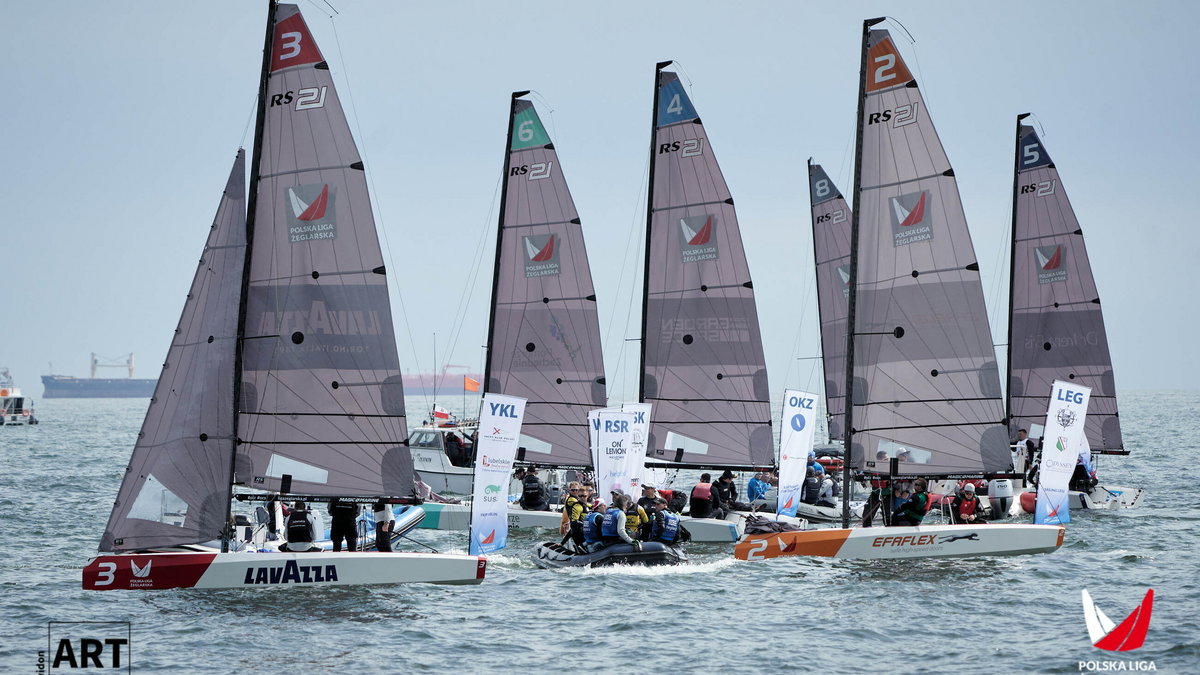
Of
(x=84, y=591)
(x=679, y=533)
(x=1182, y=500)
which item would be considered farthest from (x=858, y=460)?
(x=1182, y=500)

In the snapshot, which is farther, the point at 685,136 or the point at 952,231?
the point at 685,136

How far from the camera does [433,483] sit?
38188 millimetres

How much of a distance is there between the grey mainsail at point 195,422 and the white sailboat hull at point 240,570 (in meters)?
0.33

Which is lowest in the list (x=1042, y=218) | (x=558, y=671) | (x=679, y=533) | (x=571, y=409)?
(x=558, y=671)

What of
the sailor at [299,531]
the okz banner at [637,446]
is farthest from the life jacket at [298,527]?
the okz banner at [637,446]

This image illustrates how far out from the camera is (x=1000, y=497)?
31.7 meters

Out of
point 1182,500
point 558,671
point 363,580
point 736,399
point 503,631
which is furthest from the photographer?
point 1182,500

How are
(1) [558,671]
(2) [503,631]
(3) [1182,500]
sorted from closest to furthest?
(1) [558,671] → (2) [503,631] → (3) [1182,500]

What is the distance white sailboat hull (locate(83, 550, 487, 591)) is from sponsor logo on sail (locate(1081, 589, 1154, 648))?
10.1m

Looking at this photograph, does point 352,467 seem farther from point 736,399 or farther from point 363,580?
point 736,399

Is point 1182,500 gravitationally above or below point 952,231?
below

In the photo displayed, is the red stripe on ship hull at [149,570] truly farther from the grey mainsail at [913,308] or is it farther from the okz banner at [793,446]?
the grey mainsail at [913,308]

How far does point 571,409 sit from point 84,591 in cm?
1366

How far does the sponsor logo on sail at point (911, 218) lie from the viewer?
24766 millimetres
